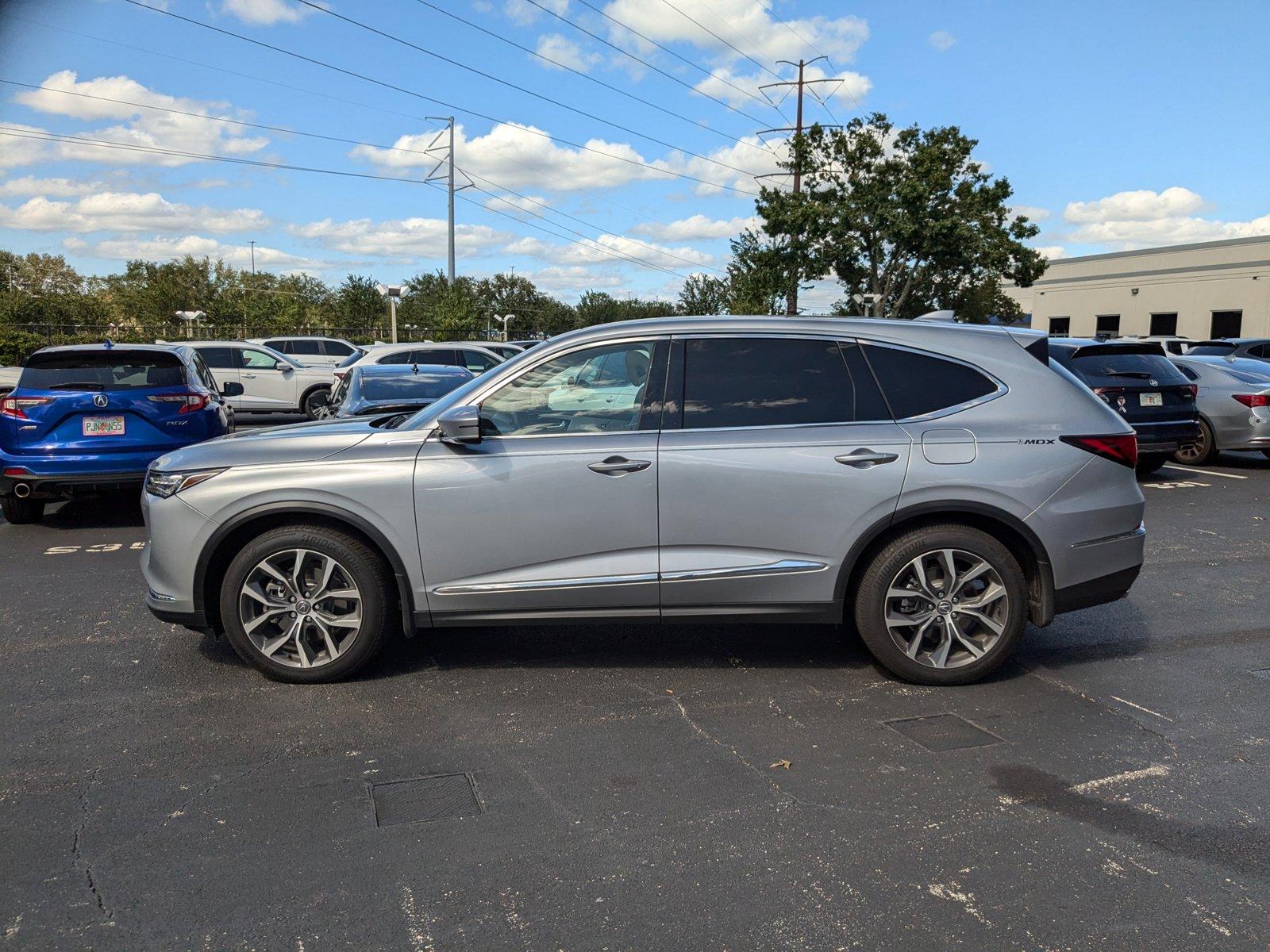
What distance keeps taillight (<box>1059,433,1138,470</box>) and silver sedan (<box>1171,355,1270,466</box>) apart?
10.0 metres

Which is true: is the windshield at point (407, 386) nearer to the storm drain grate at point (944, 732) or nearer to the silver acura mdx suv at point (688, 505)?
the silver acura mdx suv at point (688, 505)

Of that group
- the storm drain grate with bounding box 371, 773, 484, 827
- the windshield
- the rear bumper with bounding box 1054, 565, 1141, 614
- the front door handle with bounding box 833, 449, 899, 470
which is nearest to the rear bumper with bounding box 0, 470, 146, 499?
the windshield

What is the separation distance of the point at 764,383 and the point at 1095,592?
6.45 feet

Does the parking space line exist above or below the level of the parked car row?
below

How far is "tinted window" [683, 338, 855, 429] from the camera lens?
4.96 metres

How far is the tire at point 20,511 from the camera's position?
981 cm

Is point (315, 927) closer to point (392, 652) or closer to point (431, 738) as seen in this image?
point (431, 738)

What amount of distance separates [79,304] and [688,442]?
165ft

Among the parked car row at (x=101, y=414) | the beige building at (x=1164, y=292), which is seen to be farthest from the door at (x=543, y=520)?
the beige building at (x=1164, y=292)

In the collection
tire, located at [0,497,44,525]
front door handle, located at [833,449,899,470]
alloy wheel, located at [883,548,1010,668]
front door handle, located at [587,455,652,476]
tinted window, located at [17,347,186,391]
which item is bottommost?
tire, located at [0,497,44,525]

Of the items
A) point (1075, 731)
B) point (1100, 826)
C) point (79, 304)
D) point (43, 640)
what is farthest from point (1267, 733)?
point (79, 304)

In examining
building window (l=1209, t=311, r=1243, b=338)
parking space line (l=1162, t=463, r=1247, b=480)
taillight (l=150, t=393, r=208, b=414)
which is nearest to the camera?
taillight (l=150, t=393, r=208, b=414)

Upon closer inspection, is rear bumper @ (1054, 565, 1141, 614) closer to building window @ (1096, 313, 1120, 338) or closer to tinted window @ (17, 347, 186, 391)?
tinted window @ (17, 347, 186, 391)

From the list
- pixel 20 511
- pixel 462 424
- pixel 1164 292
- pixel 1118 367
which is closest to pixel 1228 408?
pixel 1118 367
